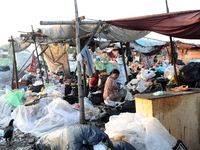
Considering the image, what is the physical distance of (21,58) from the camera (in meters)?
18.0

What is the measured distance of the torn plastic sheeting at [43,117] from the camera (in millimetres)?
5875

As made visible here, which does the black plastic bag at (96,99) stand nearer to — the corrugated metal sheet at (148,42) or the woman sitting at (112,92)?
the woman sitting at (112,92)

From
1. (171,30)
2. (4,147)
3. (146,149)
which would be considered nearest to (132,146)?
(146,149)

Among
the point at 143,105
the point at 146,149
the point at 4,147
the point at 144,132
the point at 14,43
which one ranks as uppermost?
the point at 14,43

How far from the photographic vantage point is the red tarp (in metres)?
4.20

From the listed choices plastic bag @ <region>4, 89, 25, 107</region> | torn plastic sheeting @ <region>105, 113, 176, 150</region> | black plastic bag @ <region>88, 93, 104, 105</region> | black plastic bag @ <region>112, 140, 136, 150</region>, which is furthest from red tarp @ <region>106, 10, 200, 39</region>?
plastic bag @ <region>4, 89, 25, 107</region>

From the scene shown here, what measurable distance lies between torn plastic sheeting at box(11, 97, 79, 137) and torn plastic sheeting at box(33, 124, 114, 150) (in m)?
2.68

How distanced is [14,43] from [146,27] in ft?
22.7

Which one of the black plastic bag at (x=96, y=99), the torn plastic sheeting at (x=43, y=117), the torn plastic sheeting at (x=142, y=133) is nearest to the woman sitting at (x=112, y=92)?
the torn plastic sheeting at (x=43, y=117)

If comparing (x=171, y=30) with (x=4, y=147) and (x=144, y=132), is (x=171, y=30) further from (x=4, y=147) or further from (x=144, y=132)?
(x=4, y=147)

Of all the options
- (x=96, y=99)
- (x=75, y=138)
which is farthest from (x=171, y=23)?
(x=96, y=99)

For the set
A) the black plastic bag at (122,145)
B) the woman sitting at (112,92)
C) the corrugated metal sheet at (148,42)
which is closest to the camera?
A: the black plastic bag at (122,145)

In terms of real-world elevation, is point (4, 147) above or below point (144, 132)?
below

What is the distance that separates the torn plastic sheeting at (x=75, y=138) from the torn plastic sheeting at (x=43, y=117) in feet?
8.81
